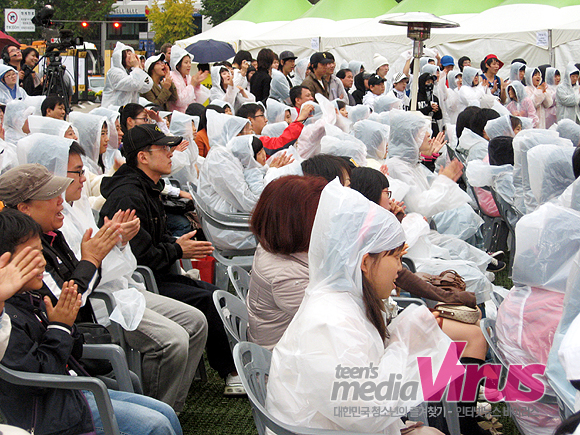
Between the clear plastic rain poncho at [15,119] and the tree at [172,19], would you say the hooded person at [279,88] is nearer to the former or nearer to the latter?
the clear plastic rain poncho at [15,119]

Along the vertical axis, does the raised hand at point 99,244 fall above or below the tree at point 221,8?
below

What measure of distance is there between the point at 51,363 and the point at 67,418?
19 cm

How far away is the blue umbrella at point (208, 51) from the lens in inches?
447

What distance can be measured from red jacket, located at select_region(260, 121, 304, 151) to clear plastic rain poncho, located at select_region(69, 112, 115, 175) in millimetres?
1655

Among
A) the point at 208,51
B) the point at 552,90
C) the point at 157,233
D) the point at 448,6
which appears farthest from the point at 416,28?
the point at 448,6

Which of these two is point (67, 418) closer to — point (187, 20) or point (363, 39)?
point (363, 39)

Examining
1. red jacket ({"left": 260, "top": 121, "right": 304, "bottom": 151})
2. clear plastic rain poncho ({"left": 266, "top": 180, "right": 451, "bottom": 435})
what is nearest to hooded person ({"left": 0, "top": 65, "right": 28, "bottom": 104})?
red jacket ({"left": 260, "top": 121, "right": 304, "bottom": 151})

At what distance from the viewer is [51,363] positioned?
204 centimetres

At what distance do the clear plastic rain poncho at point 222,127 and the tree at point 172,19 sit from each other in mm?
33382

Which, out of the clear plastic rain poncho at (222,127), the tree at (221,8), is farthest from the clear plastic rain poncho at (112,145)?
the tree at (221,8)

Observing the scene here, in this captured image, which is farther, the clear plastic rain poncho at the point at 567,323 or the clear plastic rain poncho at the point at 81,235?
the clear plastic rain poncho at the point at 81,235

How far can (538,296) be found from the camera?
7.53 ft

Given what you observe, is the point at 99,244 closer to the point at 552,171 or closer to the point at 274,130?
the point at 552,171

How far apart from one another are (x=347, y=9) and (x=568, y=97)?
34.6 feet
